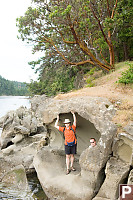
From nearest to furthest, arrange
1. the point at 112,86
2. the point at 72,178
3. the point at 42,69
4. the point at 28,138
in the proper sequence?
the point at 72,178 → the point at 112,86 → the point at 28,138 → the point at 42,69

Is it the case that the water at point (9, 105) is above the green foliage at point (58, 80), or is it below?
below

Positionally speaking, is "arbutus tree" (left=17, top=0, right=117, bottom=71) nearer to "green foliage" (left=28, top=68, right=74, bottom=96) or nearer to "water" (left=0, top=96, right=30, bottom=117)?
"green foliage" (left=28, top=68, right=74, bottom=96)

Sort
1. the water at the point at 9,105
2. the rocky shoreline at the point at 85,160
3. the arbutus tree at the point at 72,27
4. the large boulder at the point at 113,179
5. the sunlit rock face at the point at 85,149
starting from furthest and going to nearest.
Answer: the water at the point at 9,105 < the arbutus tree at the point at 72,27 < the sunlit rock face at the point at 85,149 < the rocky shoreline at the point at 85,160 < the large boulder at the point at 113,179

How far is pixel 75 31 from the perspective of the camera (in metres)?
15.9

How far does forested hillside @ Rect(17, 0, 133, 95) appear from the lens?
15180 mm

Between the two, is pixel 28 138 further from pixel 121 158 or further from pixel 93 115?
pixel 121 158

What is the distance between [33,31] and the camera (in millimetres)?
17547

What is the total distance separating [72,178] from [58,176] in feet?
2.31

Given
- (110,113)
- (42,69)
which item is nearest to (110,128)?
(110,113)

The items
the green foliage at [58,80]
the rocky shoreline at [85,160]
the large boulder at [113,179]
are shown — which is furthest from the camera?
the green foliage at [58,80]

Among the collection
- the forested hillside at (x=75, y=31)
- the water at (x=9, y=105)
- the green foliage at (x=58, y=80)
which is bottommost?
the water at (x=9, y=105)

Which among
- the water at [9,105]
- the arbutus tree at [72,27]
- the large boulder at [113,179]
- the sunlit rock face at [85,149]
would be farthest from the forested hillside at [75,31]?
the water at [9,105]

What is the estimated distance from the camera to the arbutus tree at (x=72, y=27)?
15086 mm

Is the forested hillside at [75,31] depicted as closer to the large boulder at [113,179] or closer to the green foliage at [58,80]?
the green foliage at [58,80]
